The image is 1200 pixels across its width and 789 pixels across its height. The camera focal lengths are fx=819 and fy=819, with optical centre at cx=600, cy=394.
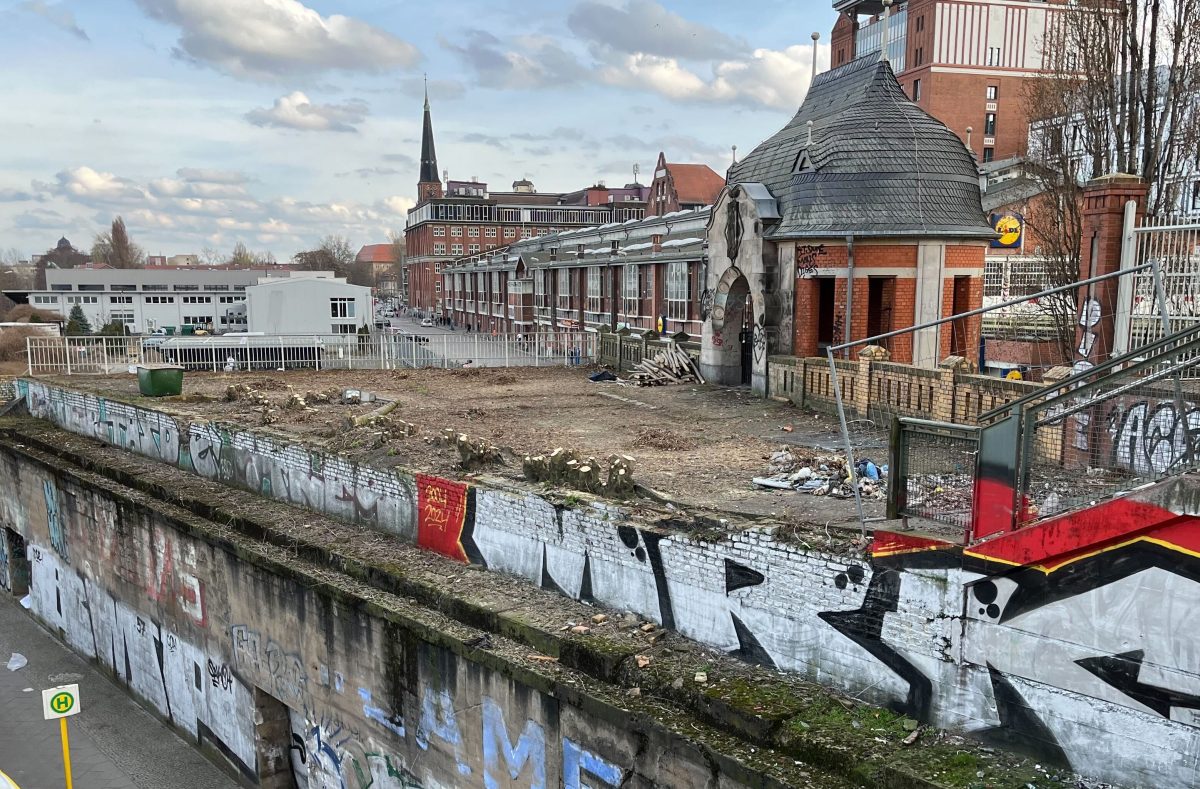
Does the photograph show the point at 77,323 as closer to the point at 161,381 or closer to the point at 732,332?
the point at 161,381

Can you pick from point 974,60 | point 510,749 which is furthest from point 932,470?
point 974,60

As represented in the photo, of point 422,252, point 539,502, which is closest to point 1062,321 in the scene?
point 539,502

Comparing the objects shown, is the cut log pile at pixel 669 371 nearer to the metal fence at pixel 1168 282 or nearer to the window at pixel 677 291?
the window at pixel 677 291

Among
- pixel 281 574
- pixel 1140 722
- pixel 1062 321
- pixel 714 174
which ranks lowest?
pixel 281 574

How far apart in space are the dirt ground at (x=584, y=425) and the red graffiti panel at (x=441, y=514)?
1.42ft

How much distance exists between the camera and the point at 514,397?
2164cm

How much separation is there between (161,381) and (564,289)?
2963 cm

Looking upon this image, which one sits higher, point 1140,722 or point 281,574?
point 1140,722

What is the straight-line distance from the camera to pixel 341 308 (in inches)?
2026

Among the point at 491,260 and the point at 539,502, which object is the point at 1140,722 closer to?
the point at 539,502

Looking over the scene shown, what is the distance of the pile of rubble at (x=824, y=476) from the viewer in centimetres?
991

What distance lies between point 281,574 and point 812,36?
63.9 ft

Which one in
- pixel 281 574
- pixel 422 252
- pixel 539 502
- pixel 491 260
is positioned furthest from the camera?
pixel 422 252

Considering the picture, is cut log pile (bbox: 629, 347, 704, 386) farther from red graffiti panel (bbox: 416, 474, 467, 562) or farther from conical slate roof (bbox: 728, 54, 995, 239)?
red graffiti panel (bbox: 416, 474, 467, 562)
